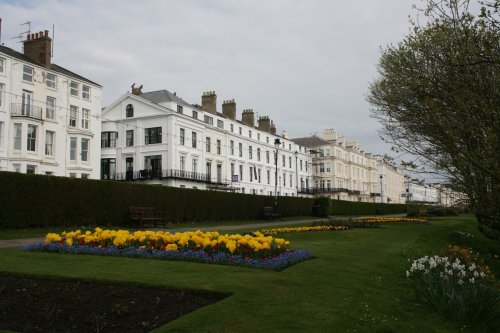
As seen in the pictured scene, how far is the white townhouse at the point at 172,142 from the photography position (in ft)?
175

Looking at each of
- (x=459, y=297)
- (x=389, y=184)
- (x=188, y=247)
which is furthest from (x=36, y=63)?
(x=389, y=184)

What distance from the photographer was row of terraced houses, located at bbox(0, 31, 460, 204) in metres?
38.2

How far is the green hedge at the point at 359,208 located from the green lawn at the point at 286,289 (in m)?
48.1

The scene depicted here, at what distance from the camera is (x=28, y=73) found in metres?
39.3

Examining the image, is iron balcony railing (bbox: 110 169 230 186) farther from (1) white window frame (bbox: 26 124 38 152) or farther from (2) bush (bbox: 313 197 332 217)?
(1) white window frame (bbox: 26 124 38 152)

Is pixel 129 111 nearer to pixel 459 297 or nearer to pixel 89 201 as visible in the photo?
pixel 89 201

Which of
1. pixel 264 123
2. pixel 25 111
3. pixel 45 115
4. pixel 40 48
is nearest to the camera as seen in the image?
pixel 25 111

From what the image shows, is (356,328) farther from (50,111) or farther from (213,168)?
(213,168)

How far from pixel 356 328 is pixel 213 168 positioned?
54.9 meters

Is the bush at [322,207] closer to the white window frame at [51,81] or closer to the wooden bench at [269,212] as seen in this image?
the wooden bench at [269,212]

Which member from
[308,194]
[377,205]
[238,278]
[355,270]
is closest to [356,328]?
[238,278]

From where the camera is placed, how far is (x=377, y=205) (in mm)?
73188

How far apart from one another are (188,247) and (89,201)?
15.2 metres

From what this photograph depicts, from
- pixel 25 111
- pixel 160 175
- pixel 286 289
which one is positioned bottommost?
pixel 286 289
